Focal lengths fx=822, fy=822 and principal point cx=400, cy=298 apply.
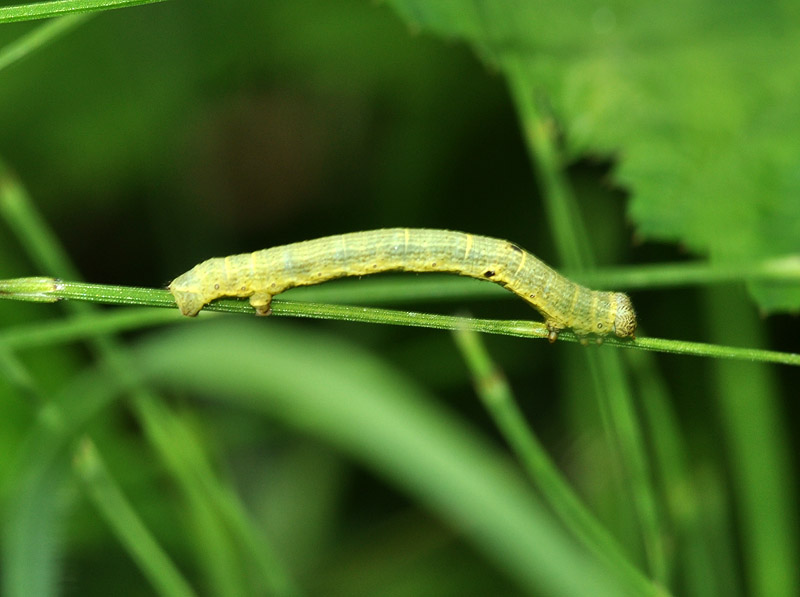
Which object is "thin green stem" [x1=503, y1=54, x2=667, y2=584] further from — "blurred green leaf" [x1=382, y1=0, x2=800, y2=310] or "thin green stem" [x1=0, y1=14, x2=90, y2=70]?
"thin green stem" [x1=0, y1=14, x2=90, y2=70]

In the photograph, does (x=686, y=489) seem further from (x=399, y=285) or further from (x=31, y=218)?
(x=31, y=218)

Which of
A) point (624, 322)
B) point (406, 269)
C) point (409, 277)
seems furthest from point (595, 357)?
point (406, 269)

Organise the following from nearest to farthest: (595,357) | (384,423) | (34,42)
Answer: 1. (34,42)
2. (384,423)
3. (595,357)

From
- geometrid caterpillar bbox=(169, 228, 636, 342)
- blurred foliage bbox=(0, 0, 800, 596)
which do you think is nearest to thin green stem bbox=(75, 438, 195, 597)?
blurred foliage bbox=(0, 0, 800, 596)

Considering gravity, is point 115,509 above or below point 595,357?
below

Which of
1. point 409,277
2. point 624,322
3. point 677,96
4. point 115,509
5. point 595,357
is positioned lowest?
point 115,509

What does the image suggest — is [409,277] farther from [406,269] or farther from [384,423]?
[406,269]
